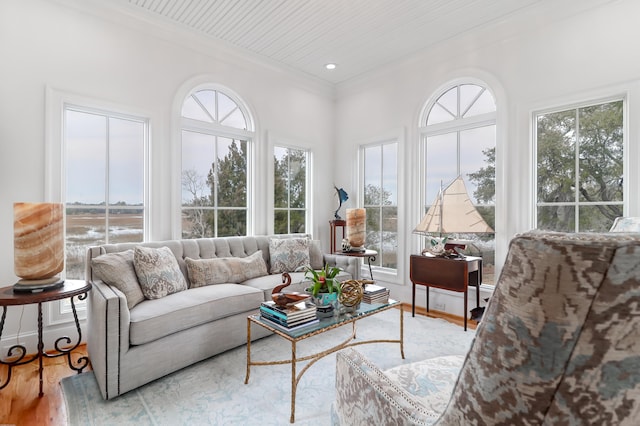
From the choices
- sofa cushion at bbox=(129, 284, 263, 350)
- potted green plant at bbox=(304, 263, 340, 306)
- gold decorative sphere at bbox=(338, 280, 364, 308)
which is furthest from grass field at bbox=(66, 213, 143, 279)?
gold decorative sphere at bbox=(338, 280, 364, 308)

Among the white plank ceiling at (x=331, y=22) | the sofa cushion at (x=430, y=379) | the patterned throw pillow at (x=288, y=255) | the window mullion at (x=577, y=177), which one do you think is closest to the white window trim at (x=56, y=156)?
the white plank ceiling at (x=331, y=22)

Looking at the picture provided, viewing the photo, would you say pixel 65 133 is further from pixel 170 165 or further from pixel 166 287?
pixel 166 287

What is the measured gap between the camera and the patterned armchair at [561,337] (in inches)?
19.1

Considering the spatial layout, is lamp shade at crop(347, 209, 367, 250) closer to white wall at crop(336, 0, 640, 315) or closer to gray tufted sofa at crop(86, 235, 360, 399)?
white wall at crop(336, 0, 640, 315)

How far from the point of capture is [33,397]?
1982 mm

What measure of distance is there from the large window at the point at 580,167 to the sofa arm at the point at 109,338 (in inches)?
140

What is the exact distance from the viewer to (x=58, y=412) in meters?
1.84

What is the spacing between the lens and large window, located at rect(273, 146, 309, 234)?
4305mm

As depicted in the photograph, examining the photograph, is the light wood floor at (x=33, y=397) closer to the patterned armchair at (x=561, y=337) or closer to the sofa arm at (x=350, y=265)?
the patterned armchair at (x=561, y=337)

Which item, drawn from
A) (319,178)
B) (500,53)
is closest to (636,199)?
(500,53)

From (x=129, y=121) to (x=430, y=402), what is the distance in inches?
135

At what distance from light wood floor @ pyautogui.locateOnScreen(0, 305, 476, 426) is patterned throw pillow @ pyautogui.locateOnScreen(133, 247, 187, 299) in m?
0.69

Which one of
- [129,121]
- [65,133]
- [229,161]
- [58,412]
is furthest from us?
[229,161]

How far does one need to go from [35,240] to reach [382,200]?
139 inches
